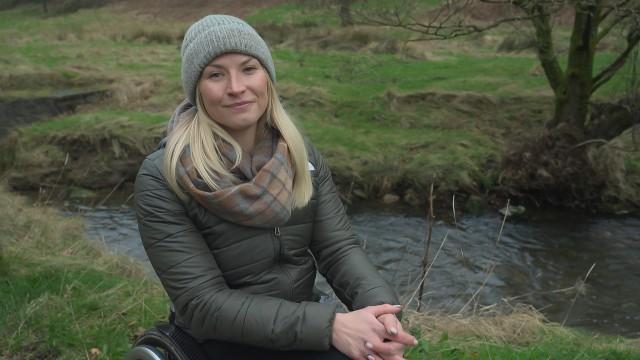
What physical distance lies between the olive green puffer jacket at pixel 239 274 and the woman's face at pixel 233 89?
258 mm

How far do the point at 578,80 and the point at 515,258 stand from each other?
4.08 m

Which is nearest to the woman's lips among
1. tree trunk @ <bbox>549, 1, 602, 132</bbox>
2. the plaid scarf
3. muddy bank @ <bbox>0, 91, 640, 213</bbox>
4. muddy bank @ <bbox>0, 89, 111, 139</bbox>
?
the plaid scarf

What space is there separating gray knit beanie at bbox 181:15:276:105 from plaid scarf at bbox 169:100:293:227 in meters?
0.15

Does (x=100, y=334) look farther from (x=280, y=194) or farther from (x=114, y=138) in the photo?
(x=114, y=138)

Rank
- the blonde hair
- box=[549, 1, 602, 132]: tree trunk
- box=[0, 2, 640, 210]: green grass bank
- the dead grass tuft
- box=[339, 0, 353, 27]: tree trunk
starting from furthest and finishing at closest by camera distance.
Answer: box=[549, 1, 602, 132]: tree trunk < box=[339, 0, 353, 27]: tree trunk < box=[0, 2, 640, 210]: green grass bank < the dead grass tuft < the blonde hair

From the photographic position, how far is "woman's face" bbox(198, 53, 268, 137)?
2.49m

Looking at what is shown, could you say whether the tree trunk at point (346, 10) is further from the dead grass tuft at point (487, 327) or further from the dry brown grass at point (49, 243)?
the dead grass tuft at point (487, 327)

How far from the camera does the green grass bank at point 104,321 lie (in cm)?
374

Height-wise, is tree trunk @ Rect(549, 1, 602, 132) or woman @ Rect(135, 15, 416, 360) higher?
woman @ Rect(135, 15, 416, 360)

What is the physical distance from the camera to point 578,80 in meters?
11.5

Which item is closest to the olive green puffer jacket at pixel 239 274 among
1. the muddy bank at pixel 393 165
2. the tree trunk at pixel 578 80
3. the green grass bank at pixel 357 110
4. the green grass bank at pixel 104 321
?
the green grass bank at pixel 104 321

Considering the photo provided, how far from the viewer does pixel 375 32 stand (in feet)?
62.6

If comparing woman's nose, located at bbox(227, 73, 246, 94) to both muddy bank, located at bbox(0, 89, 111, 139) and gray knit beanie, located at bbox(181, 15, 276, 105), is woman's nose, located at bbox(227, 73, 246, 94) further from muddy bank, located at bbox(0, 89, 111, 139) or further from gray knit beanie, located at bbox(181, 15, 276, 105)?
muddy bank, located at bbox(0, 89, 111, 139)

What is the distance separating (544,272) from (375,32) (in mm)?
11823
